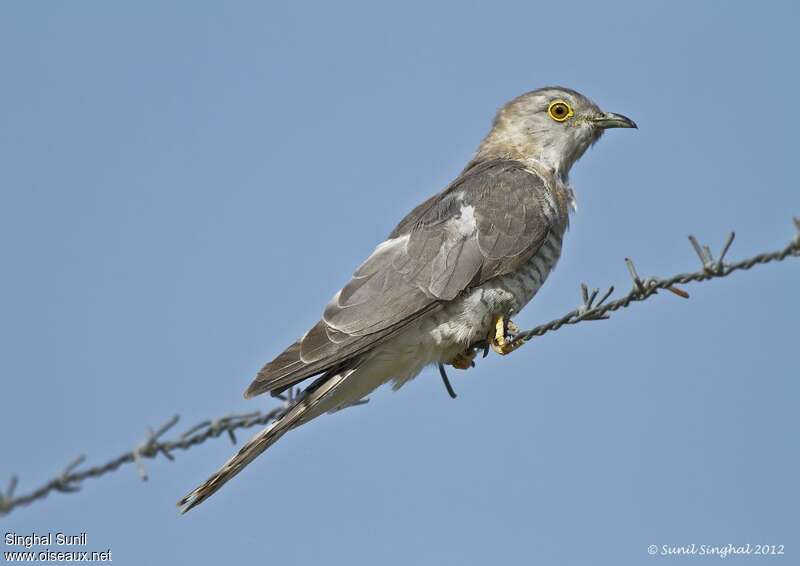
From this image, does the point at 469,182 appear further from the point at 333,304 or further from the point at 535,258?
the point at 333,304

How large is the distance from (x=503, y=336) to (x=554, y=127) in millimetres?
1960

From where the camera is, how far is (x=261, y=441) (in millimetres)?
4395

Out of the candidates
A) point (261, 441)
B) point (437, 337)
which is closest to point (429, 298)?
point (437, 337)

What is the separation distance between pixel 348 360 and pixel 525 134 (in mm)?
2476

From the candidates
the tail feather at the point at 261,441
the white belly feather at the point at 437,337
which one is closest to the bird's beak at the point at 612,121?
the white belly feather at the point at 437,337

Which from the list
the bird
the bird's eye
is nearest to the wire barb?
the bird

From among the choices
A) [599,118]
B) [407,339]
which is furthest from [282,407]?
[599,118]

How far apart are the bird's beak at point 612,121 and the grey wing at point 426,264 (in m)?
1.02

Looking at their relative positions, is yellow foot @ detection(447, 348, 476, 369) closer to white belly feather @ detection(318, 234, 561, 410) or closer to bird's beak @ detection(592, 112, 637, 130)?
white belly feather @ detection(318, 234, 561, 410)

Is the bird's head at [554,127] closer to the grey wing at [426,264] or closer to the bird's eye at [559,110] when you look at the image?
the bird's eye at [559,110]

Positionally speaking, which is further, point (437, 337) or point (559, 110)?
point (559, 110)

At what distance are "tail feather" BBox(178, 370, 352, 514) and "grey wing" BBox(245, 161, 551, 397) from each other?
0.11 metres

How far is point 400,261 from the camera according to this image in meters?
5.20

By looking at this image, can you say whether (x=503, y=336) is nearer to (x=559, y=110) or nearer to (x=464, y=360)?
(x=464, y=360)
